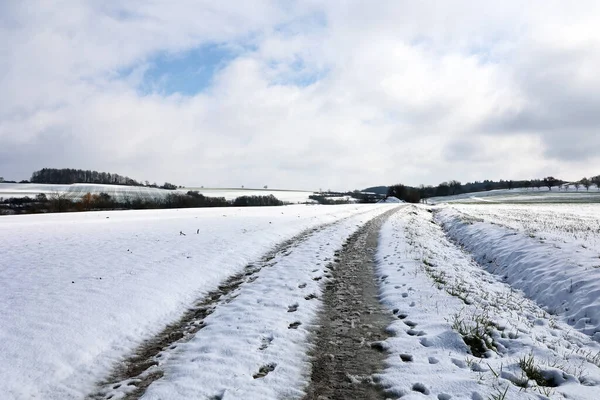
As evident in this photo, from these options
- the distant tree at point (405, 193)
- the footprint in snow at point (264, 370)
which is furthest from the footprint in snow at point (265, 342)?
the distant tree at point (405, 193)

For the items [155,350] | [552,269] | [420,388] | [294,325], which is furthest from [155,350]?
[552,269]

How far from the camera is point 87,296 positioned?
8.42 m

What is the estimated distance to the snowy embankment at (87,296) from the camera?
18.0ft

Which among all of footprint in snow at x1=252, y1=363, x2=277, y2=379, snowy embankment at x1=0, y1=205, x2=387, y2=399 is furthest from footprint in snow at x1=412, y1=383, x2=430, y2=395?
snowy embankment at x1=0, y1=205, x2=387, y2=399

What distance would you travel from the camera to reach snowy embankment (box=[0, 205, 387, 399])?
5.47 m

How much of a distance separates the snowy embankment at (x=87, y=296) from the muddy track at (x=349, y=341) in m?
3.75

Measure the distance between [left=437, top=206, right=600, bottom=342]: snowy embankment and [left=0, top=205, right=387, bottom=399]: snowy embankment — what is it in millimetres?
10433

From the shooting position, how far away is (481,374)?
207 inches

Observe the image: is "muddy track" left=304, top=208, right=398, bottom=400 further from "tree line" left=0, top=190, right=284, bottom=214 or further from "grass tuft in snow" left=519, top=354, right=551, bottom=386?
"tree line" left=0, top=190, right=284, bottom=214

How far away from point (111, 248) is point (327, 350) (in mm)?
12765

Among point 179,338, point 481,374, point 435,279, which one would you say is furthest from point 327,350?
point 435,279

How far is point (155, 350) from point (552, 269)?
42.6 feet

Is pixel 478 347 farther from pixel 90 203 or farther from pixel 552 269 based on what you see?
pixel 90 203

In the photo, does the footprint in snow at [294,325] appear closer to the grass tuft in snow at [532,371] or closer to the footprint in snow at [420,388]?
the footprint in snow at [420,388]
